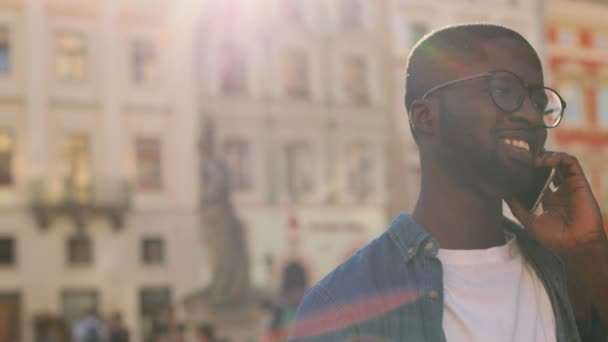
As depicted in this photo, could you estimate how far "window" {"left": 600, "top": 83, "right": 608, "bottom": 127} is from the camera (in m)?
32.9

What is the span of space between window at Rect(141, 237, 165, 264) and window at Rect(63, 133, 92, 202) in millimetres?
1874

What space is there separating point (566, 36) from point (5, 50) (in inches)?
704

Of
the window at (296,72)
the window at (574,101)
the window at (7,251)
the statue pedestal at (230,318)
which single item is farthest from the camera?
the window at (574,101)

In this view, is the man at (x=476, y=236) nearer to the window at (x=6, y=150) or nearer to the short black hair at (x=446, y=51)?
the short black hair at (x=446, y=51)

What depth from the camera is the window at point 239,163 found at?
25625 millimetres

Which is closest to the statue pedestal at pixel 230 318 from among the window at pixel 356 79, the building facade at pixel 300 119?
the building facade at pixel 300 119

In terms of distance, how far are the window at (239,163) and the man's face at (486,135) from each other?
2358cm

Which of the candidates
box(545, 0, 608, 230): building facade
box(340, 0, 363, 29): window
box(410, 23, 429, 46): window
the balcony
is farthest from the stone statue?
box(545, 0, 608, 230): building facade

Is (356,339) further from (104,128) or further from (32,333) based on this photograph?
(104,128)

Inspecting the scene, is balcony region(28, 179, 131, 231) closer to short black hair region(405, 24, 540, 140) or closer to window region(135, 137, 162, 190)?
window region(135, 137, 162, 190)

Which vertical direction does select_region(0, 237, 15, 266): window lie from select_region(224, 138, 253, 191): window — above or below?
below

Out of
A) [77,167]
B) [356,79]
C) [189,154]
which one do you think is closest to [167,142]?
[189,154]

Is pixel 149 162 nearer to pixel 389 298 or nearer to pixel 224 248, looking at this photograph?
pixel 224 248

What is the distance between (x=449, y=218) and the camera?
6.52 feet
